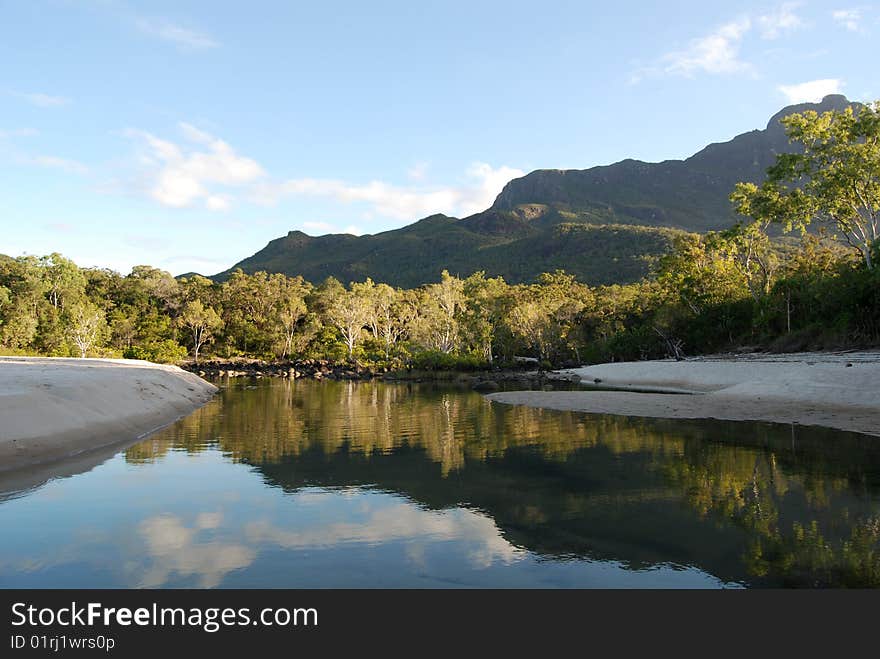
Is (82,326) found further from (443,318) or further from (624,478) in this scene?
(624,478)

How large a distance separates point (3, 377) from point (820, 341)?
45.9 m

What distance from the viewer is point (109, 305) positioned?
8219 centimetres

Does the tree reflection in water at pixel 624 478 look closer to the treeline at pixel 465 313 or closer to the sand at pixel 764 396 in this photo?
the sand at pixel 764 396

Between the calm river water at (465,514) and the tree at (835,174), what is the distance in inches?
1247

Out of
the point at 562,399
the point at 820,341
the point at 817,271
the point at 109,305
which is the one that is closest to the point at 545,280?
the point at 817,271

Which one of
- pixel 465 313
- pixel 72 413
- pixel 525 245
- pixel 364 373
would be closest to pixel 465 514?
pixel 72 413

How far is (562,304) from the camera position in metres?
67.9

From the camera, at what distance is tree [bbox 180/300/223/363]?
81250 mm

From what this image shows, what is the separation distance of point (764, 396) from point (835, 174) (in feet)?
82.5

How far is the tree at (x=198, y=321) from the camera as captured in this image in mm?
81250

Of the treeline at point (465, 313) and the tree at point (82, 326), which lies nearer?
the treeline at point (465, 313)

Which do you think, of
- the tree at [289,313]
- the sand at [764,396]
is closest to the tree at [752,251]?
the sand at [764,396]
